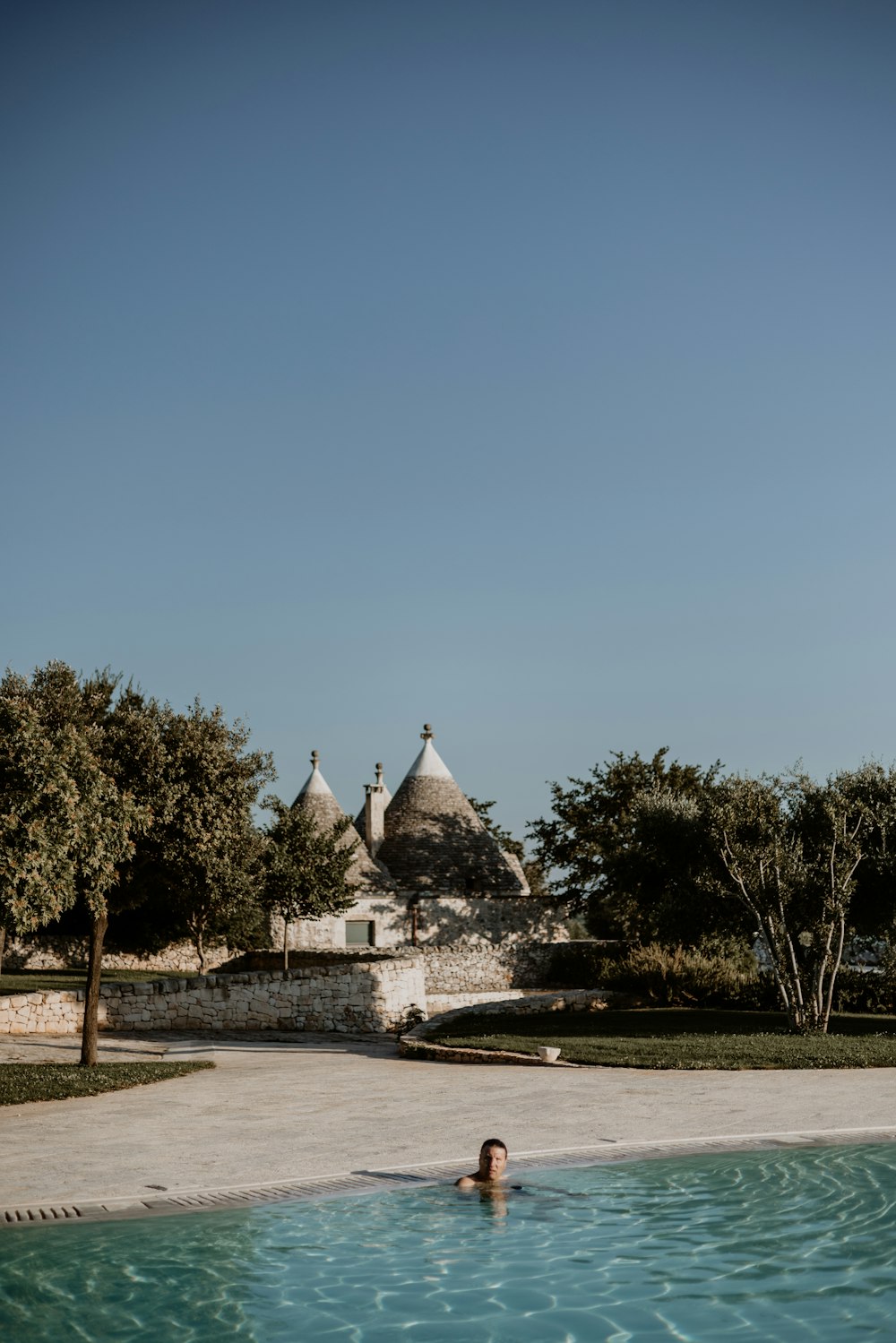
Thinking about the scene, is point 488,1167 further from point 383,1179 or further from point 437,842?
point 437,842

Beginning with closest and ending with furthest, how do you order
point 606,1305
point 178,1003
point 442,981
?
point 606,1305
point 178,1003
point 442,981

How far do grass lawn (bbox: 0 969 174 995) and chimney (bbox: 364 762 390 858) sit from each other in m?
10.8

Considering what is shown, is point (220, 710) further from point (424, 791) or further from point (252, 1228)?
point (424, 791)

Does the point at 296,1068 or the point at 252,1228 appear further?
the point at 296,1068

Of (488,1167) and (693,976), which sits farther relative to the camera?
(693,976)

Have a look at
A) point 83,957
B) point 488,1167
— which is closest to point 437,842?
point 83,957

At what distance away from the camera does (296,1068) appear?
64.0 feet

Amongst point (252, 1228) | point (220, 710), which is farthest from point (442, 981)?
point (252, 1228)

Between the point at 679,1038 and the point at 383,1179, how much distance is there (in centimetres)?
1147

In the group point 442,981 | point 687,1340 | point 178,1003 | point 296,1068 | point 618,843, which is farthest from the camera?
point 618,843

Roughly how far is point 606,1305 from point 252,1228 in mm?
2969

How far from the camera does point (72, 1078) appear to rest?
683 inches

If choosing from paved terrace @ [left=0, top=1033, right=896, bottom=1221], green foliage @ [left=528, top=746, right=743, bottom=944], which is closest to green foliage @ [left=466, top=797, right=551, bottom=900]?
green foliage @ [left=528, top=746, right=743, bottom=944]

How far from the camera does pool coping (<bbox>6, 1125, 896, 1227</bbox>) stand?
9.63 metres
